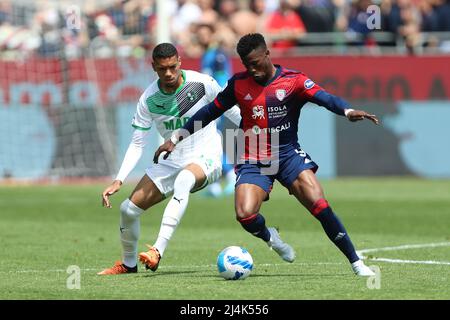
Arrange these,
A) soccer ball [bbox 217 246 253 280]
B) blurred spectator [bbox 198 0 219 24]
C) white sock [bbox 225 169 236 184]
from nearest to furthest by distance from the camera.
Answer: soccer ball [bbox 217 246 253 280] → white sock [bbox 225 169 236 184] → blurred spectator [bbox 198 0 219 24]

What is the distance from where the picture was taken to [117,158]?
24.6 meters

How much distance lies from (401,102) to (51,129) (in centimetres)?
751

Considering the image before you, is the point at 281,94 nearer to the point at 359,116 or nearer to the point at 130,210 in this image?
the point at 359,116

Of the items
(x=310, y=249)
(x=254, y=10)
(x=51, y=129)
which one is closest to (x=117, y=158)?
(x=51, y=129)

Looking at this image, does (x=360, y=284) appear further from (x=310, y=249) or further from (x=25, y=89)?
(x=25, y=89)

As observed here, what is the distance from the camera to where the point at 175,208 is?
10969mm

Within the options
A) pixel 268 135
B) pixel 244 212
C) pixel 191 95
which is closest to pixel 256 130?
pixel 268 135

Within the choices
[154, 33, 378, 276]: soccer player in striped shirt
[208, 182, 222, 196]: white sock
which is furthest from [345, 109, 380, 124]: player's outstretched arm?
[208, 182, 222, 196]: white sock

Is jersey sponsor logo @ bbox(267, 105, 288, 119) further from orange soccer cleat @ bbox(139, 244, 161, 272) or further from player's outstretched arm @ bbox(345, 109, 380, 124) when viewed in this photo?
orange soccer cleat @ bbox(139, 244, 161, 272)

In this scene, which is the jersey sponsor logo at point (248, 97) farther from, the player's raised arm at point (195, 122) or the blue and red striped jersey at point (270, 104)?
the player's raised arm at point (195, 122)

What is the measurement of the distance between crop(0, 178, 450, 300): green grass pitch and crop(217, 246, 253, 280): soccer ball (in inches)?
3.6

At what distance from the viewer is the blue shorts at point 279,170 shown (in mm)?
10625

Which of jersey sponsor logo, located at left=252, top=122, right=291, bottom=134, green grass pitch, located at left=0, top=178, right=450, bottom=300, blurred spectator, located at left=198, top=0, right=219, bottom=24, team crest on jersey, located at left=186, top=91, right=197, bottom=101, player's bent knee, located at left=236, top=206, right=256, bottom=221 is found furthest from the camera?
blurred spectator, located at left=198, top=0, right=219, bottom=24

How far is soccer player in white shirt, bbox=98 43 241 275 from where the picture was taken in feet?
36.3
